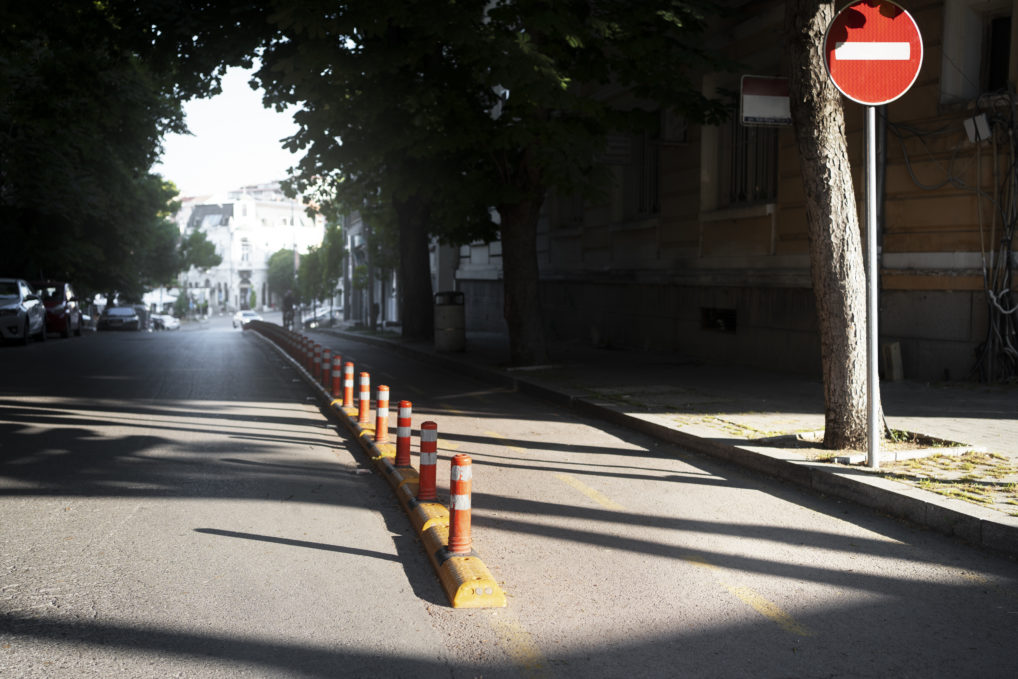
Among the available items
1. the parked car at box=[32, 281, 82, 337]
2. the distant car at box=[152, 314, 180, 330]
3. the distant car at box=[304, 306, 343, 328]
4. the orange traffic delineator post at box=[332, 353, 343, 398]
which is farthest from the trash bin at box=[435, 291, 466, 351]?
the distant car at box=[152, 314, 180, 330]

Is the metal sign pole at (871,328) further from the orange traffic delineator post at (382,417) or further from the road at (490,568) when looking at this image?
the orange traffic delineator post at (382,417)

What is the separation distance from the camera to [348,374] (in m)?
11.4

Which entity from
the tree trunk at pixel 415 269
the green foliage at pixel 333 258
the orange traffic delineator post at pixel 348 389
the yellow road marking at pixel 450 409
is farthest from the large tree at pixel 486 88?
the green foliage at pixel 333 258

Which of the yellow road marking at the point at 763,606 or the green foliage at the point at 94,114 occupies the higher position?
the green foliage at the point at 94,114

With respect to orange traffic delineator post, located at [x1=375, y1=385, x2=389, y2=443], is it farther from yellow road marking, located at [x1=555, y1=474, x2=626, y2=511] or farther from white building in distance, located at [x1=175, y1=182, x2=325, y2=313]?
white building in distance, located at [x1=175, y1=182, x2=325, y2=313]

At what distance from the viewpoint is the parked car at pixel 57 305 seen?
32.6 m

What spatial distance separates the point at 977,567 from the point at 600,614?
2309mm

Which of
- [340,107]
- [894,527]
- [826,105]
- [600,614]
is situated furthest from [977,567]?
[340,107]

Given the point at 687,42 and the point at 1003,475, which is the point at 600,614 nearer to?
the point at 1003,475

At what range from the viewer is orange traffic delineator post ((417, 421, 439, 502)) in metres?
6.09

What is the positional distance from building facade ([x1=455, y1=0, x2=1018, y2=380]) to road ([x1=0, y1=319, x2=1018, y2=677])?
579 cm

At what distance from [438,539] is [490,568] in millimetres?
383

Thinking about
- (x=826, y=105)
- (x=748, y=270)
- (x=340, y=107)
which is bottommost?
(x=748, y=270)

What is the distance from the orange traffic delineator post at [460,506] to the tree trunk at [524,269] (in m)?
11.4
